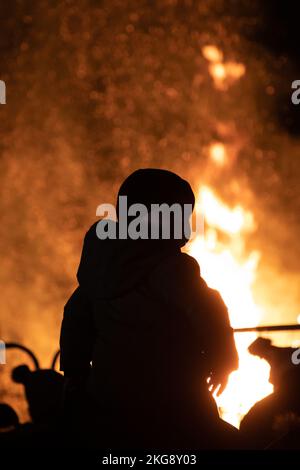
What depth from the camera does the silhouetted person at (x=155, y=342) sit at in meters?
2.43

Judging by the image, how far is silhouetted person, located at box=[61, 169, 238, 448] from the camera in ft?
7.97

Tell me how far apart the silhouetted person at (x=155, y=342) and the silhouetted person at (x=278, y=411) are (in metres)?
0.53

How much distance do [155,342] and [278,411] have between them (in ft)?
2.81

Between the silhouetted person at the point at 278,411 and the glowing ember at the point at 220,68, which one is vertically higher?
the glowing ember at the point at 220,68

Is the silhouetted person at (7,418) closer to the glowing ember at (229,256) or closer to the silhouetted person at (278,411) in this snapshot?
the silhouetted person at (278,411)

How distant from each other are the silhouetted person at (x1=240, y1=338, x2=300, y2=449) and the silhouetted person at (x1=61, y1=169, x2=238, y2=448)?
21.0 inches

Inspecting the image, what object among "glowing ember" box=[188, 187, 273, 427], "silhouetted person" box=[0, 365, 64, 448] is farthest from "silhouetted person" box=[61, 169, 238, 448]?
"glowing ember" box=[188, 187, 273, 427]

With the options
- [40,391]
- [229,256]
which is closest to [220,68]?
[229,256]

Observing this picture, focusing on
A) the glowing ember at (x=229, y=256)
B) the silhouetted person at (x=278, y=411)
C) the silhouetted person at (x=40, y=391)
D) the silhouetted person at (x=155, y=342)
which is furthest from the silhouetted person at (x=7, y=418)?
the glowing ember at (x=229, y=256)

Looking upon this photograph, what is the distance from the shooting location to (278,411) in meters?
3.10

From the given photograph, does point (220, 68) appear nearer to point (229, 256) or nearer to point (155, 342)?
point (229, 256)

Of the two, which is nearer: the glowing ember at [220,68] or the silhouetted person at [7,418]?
the silhouetted person at [7,418]

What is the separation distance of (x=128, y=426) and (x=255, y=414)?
747mm

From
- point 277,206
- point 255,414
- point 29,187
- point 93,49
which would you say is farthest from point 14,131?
point 255,414
